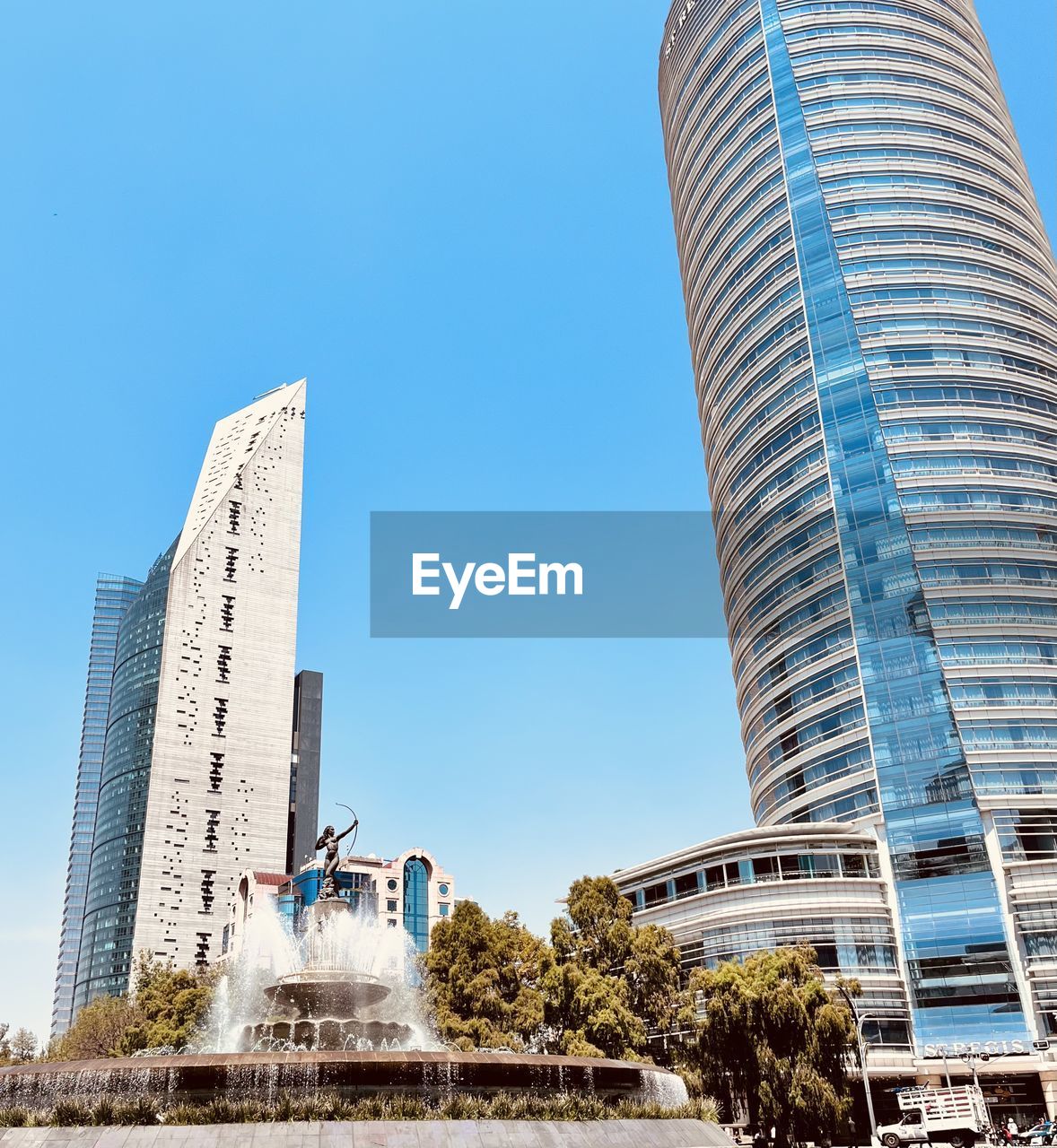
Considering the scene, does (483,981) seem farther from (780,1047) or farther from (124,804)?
(124,804)

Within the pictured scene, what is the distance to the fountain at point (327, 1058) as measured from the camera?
1758 centimetres

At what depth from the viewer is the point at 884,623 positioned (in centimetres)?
7719

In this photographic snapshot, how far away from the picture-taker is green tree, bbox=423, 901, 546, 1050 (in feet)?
152

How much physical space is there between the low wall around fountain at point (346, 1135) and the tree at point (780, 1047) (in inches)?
834

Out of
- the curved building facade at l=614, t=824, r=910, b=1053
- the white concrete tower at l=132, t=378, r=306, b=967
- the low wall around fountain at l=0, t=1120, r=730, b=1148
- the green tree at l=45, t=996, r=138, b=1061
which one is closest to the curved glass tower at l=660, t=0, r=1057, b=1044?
the curved building facade at l=614, t=824, r=910, b=1053

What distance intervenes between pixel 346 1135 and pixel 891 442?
75244 mm

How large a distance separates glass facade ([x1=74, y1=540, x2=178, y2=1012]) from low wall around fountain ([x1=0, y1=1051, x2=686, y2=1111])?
11494 centimetres

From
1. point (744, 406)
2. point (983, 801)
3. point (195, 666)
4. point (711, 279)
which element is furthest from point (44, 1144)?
point (195, 666)

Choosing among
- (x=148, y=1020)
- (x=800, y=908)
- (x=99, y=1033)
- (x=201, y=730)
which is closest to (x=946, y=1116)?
(x=800, y=908)

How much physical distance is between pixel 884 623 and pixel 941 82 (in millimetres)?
57834

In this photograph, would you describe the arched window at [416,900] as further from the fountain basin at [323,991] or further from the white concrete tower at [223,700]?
the fountain basin at [323,991]

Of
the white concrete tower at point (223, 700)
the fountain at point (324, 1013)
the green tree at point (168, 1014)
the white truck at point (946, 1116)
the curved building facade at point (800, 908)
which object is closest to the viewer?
the fountain at point (324, 1013)

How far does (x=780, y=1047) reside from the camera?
126ft

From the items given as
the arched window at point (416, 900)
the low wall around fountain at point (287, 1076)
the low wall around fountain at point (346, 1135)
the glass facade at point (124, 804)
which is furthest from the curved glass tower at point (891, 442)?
the glass facade at point (124, 804)
